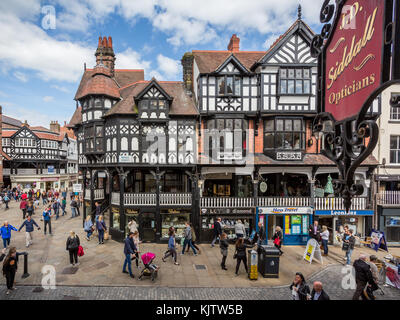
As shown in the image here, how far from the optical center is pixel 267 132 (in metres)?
15.0

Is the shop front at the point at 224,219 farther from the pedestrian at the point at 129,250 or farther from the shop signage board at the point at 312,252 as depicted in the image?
the pedestrian at the point at 129,250

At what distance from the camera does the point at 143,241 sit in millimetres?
14281

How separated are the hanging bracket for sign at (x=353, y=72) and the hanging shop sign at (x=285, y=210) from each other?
11866mm

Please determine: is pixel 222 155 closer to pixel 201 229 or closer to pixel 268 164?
pixel 268 164

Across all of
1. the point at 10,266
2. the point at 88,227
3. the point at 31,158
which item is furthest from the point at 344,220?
the point at 31,158

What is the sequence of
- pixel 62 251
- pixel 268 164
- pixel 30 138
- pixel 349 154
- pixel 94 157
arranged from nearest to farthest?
pixel 349 154 < pixel 62 251 < pixel 268 164 < pixel 94 157 < pixel 30 138

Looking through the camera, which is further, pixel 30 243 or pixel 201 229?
pixel 201 229

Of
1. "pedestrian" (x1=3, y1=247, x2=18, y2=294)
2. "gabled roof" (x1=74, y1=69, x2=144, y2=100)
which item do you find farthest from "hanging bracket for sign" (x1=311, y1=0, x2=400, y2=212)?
"gabled roof" (x1=74, y1=69, x2=144, y2=100)

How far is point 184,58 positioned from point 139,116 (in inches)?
260

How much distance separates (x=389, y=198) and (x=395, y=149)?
358 centimetres

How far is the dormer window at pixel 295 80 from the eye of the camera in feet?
46.9

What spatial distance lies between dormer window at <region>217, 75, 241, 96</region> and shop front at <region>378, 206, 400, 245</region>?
1283 centimetres

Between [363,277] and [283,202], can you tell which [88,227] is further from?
[363,277]
